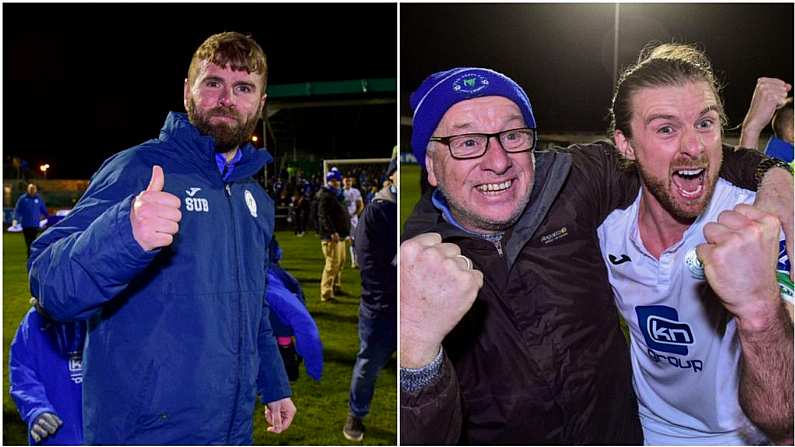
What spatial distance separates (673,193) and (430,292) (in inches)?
27.9

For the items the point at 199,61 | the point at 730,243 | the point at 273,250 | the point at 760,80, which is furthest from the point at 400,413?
the point at 760,80

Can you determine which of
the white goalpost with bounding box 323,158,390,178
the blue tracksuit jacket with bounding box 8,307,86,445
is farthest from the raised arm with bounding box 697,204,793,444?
the blue tracksuit jacket with bounding box 8,307,86,445

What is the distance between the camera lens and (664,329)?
1.58m

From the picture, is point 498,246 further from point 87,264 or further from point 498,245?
point 87,264

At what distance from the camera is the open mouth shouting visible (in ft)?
5.11

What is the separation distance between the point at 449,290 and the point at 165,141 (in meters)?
0.69

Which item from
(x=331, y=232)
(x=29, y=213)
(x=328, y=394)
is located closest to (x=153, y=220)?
(x=328, y=394)

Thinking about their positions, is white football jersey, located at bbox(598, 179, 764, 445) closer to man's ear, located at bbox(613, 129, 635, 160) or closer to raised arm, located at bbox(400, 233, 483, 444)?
man's ear, located at bbox(613, 129, 635, 160)

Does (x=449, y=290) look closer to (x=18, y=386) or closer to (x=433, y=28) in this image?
(x=433, y=28)

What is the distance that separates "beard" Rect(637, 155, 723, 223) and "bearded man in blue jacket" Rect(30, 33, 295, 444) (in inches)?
37.4

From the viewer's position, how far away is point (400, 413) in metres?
1.62

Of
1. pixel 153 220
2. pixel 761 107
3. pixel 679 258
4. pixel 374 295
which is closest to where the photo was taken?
pixel 153 220

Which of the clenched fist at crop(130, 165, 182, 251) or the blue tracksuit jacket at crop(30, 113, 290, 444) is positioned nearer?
the clenched fist at crop(130, 165, 182, 251)

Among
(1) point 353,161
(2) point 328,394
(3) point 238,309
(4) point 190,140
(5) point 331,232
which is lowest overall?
A: (2) point 328,394
